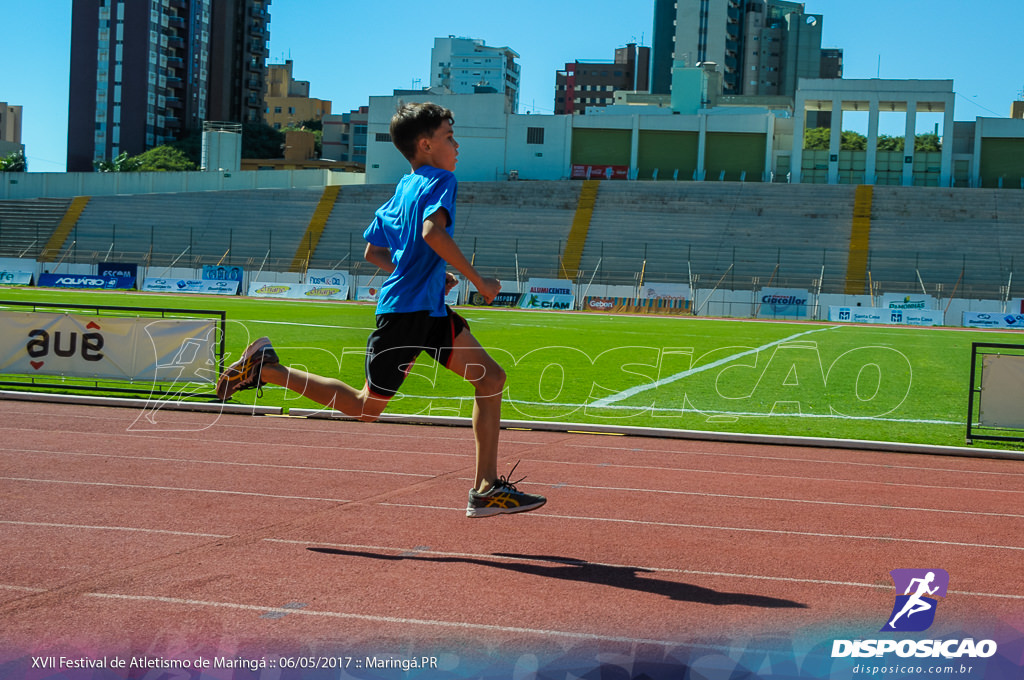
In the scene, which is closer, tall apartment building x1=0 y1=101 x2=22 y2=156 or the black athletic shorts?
the black athletic shorts

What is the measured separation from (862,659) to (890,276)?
4897cm

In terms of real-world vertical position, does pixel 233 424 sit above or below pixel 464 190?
below

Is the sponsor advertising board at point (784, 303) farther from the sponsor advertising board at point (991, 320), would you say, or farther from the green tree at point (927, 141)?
the green tree at point (927, 141)

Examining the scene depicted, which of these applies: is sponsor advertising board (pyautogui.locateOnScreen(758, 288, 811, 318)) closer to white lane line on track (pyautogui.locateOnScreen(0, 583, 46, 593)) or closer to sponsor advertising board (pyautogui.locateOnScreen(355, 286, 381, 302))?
sponsor advertising board (pyautogui.locateOnScreen(355, 286, 381, 302))

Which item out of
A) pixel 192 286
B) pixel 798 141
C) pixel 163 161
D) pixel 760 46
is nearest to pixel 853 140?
pixel 760 46

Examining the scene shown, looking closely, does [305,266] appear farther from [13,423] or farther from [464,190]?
[13,423]

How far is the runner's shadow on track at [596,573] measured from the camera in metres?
4.62

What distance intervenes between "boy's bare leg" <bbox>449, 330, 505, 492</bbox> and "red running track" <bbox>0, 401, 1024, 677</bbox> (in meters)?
0.43

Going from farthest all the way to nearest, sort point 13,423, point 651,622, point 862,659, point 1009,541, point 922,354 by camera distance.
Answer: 1. point 922,354
2. point 13,423
3. point 1009,541
4. point 651,622
5. point 862,659

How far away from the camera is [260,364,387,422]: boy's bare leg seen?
573 centimetres

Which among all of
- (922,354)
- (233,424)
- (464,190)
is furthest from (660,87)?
(233,424)

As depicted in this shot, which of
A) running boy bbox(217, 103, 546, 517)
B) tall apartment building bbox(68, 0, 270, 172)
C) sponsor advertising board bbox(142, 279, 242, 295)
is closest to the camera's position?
running boy bbox(217, 103, 546, 517)

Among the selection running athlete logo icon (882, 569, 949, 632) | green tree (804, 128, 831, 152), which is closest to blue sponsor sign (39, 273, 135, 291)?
running athlete logo icon (882, 569, 949, 632)

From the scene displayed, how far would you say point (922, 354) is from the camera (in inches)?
949
